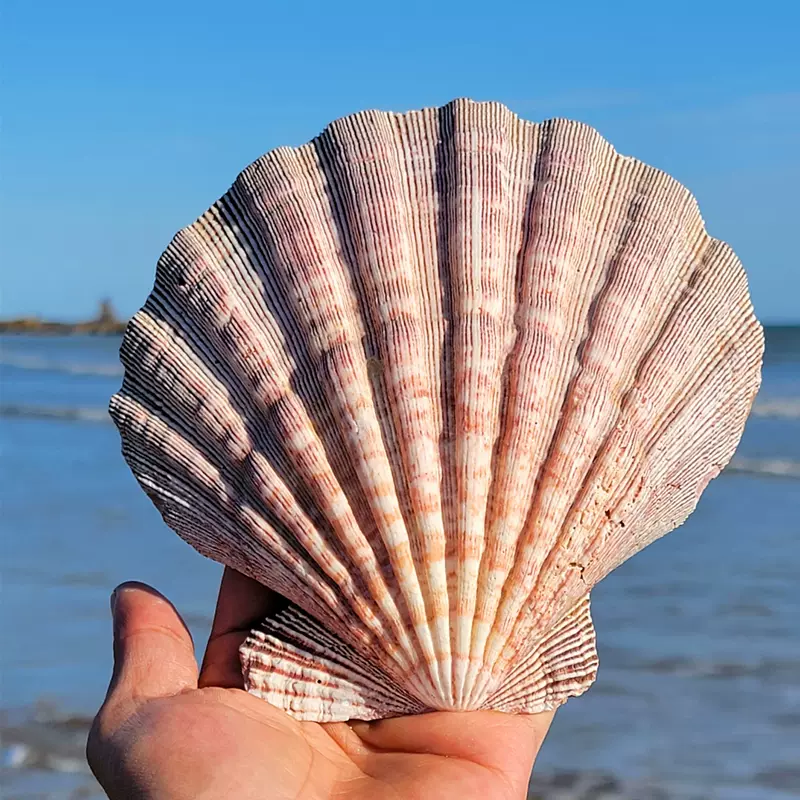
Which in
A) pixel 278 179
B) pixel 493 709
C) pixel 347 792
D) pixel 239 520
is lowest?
pixel 347 792

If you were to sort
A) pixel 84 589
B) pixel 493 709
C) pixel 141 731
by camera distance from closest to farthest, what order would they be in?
pixel 141 731, pixel 493 709, pixel 84 589

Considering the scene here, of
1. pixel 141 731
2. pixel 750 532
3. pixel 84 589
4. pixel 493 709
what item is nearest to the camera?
pixel 141 731

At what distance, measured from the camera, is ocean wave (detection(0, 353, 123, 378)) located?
16.4 metres

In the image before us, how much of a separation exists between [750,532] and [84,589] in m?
3.91

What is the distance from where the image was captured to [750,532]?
5637 millimetres

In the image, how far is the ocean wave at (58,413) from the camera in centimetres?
1066

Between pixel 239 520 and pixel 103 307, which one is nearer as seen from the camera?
pixel 239 520

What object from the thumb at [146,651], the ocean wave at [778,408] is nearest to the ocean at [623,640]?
the thumb at [146,651]

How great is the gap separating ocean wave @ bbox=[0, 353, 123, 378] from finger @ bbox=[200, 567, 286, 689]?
1402 centimetres

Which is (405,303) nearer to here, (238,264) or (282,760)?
(238,264)

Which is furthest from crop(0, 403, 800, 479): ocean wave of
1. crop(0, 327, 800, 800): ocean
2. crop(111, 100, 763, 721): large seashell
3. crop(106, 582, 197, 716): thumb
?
crop(106, 582, 197, 716): thumb

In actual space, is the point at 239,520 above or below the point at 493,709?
above

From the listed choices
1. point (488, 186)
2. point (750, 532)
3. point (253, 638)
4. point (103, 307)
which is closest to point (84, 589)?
point (253, 638)

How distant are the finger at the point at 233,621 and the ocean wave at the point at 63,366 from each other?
46.0ft
